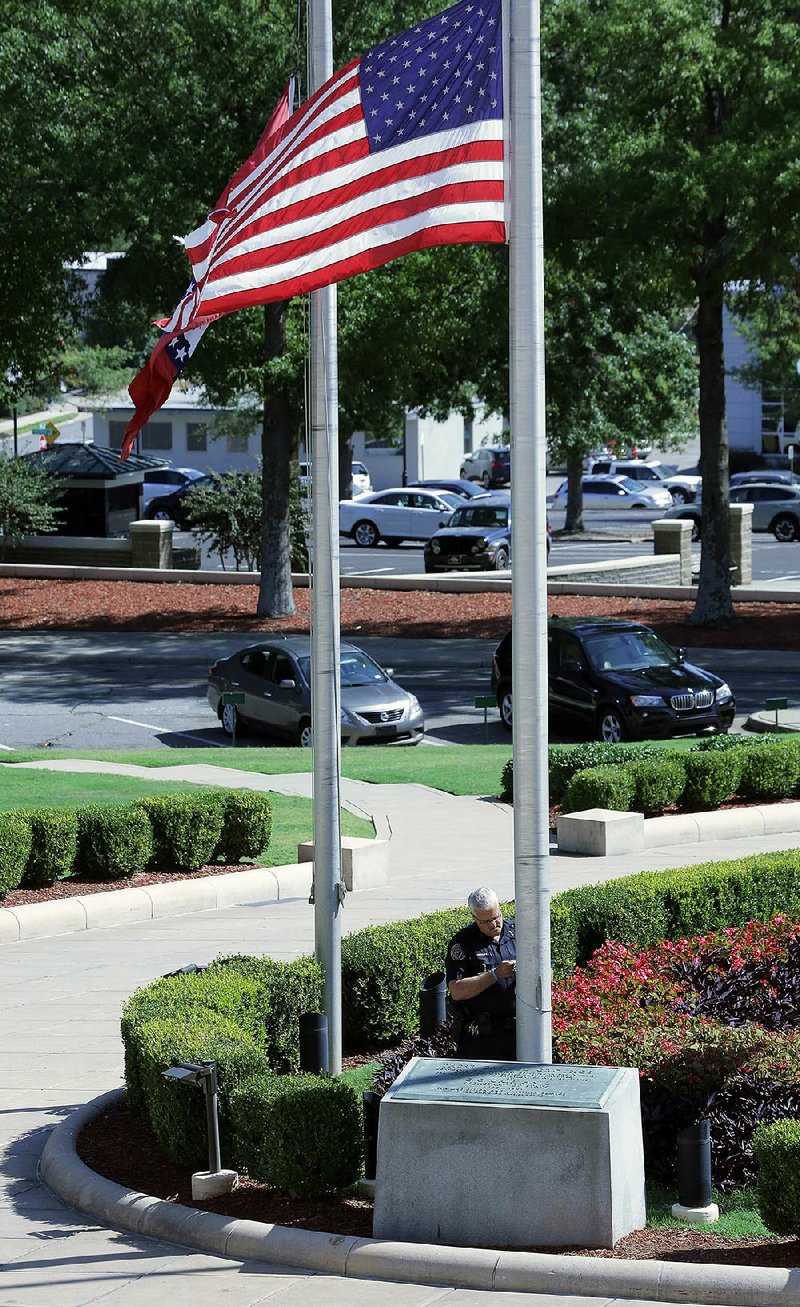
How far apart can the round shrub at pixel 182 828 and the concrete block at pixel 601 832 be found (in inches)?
140

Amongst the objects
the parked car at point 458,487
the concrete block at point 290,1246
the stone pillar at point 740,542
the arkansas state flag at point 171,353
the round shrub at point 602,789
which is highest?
the arkansas state flag at point 171,353

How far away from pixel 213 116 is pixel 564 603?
1203cm

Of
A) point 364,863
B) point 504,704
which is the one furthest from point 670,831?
point 504,704

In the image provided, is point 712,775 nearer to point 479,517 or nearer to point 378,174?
point 378,174

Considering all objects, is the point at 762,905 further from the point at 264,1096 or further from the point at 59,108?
the point at 59,108

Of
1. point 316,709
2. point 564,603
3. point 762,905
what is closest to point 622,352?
point 564,603

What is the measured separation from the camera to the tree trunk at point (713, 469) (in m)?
32.6

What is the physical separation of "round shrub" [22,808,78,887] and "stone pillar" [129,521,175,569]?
26332 millimetres

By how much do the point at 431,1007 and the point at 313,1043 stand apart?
37.7 inches

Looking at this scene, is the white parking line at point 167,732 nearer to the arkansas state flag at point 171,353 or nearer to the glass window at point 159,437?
the arkansas state flag at point 171,353

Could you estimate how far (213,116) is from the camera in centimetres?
3109

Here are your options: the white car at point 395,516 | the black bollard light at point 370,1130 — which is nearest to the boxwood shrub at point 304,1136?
the black bollard light at point 370,1130

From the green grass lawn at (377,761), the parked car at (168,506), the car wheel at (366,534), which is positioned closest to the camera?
the green grass lawn at (377,761)

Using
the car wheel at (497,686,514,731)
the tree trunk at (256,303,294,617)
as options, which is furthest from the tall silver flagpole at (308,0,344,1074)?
the tree trunk at (256,303,294,617)
